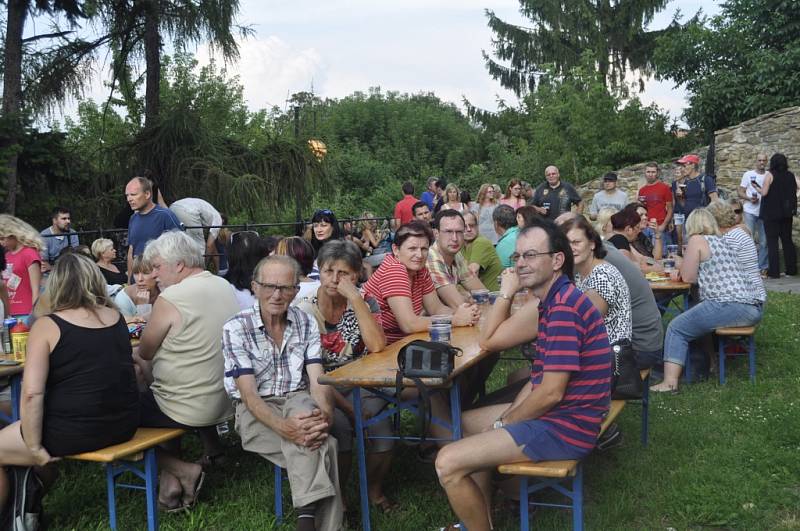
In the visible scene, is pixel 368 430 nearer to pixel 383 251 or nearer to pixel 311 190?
pixel 383 251

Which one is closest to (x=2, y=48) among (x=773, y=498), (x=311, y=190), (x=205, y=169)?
(x=205, y=169)

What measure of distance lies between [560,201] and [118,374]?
8483 millimetres

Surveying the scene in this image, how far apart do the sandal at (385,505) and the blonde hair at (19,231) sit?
3.71m

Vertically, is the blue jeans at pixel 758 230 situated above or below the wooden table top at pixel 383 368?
above

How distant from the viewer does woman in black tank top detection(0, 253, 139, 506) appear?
139 inches

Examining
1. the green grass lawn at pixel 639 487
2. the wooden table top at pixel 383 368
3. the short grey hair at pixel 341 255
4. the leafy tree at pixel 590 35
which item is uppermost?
the leafy tree at pixel 590 35

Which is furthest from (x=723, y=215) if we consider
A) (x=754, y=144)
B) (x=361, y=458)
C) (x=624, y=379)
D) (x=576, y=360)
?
(x=754, y=144)

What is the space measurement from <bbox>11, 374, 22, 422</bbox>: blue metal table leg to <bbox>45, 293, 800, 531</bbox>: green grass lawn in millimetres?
471

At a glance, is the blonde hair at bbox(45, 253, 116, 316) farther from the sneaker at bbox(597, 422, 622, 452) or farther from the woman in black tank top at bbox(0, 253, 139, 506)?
the sneaker at bbox(597, 422, 622, 452)

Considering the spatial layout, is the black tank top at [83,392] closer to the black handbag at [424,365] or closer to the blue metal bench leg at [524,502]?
the black handbag at [424,365]

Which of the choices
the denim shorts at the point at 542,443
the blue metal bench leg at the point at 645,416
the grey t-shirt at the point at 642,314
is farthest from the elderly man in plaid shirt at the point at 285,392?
the grey t-shirt at the point at 642,314

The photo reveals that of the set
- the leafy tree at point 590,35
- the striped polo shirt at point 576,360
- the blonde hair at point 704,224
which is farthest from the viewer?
the leafy tree at point 590,35

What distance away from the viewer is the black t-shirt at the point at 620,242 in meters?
7.14

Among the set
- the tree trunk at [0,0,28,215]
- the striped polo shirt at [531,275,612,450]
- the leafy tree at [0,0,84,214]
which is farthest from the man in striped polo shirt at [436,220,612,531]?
the tree trunk at [0,0,28,215]
